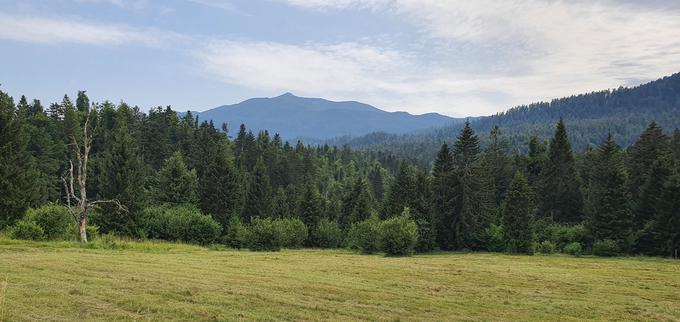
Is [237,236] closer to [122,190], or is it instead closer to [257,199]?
[122,190]

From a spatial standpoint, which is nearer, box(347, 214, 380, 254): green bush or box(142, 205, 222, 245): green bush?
box(347, 214, 380, 254): green bush

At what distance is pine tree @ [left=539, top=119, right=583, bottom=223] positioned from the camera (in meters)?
80.4

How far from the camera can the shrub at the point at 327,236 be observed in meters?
75.7

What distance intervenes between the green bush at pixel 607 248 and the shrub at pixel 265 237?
1426 inches

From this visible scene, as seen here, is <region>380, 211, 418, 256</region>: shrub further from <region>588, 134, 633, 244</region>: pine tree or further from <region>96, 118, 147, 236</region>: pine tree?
<region>96, 118, 147, 236</region>: pine tree

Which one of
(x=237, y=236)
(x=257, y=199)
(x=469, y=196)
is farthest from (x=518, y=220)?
(x=257, y=199)

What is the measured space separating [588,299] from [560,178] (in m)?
64.0

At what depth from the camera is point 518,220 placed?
59156mm

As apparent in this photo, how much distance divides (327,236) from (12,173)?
4158 cm

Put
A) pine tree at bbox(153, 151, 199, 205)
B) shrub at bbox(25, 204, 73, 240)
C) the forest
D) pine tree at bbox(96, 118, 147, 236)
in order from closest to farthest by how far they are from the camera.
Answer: shrub at bbox(25, 204, 73, 240), the forest, pine tree at bbox(96, 118, 147, 236), pine tree at bbox(153, 151, 199, 205)

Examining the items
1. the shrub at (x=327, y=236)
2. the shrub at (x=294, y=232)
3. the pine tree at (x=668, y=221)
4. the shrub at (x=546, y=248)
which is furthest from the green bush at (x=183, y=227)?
the pine tree at (x=668, y=221)

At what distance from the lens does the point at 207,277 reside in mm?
22438

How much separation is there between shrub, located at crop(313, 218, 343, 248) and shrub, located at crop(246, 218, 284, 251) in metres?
20.4

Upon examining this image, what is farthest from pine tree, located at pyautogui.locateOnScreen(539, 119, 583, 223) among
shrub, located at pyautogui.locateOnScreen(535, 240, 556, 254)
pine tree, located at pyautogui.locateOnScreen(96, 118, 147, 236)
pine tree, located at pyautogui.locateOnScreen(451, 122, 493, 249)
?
pine tree, located at pyautogui.locateOnScreen(96, 118, 147, 236)
